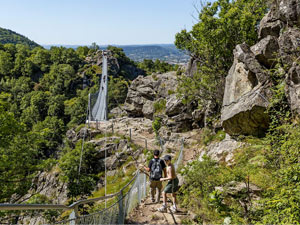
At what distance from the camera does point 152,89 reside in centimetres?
2672

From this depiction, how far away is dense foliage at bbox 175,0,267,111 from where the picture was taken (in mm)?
11773

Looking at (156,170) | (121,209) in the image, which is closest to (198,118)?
(156,170)

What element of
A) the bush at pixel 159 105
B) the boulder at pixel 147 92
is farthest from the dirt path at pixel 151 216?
the boulder at pixel 147 92

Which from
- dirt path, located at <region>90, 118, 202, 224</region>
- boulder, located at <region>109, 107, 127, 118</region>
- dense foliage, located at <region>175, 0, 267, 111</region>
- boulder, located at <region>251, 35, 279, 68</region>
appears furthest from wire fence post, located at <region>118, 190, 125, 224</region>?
boulder, located at <region>109, 107, 127, 118</region>

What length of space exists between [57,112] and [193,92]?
155 ft

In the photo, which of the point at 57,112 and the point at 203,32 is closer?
the point at 203,32

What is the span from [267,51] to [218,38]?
536 cm

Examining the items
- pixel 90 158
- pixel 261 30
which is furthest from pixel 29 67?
pixel 261 30

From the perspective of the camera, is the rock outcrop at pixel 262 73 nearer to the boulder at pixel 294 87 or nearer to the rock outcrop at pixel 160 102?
the boulder at pixel 294 87

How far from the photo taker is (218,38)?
12680 mm

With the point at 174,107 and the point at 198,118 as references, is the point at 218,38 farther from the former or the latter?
the point at 174,107

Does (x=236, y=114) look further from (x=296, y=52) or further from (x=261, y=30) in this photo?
(x=261, y=30)

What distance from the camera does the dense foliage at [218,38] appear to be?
11.8m

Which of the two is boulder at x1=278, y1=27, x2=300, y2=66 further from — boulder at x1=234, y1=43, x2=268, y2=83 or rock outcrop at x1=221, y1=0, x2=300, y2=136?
boulder at x1=234, y1=43, x2=268, y2=83
